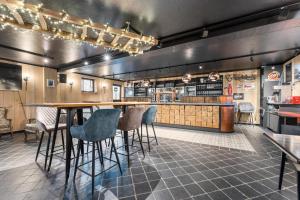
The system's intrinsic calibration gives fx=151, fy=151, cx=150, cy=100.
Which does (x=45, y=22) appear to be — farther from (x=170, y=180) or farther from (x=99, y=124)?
(x=170, y=180)

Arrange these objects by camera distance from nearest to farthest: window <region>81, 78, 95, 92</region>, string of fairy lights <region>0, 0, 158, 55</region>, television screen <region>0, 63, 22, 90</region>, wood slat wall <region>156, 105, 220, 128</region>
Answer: string of fairy lights <region>0, 0, 158, 55</region>
television screen <region>0, 63, 22, 90</region>
wood slat wall <region>156, 105, 220, 128</region>
window <region>81, 78, 95, 92</region>

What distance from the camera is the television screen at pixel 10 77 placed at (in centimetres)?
546

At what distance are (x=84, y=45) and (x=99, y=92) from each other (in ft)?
19.3

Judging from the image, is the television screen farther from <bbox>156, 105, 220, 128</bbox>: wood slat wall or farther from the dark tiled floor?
<bbox>156, 105, 220, 128</bbox>: wood slat wall

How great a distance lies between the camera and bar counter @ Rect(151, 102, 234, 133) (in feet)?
18.7

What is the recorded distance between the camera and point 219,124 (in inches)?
226

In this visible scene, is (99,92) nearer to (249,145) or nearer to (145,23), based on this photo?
(145,23)

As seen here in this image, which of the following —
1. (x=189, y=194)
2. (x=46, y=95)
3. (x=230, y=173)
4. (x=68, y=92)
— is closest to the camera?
(x=189, y=194)

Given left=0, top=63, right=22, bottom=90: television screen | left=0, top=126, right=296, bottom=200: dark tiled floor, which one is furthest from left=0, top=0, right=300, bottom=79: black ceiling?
left=0, top=126, right=296, bottom=200: dark tiled floor

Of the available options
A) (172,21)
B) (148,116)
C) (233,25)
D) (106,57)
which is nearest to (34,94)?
(106,57)

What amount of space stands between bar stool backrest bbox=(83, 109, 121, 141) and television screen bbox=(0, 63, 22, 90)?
5739mm

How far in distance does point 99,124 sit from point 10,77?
595 cm

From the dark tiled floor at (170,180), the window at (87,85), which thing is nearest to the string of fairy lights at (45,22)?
the dark tiled floor at (170,180)

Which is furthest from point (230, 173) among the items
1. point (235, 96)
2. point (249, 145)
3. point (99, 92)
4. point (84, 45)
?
point (99, 92)
